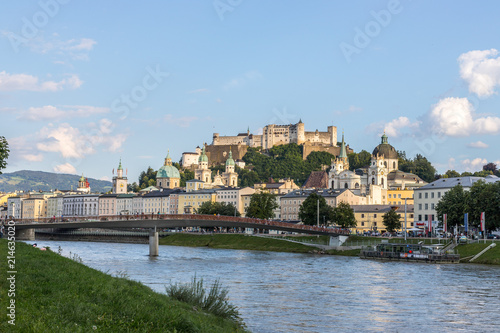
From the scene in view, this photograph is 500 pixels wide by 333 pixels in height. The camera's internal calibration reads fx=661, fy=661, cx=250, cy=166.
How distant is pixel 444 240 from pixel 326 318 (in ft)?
158

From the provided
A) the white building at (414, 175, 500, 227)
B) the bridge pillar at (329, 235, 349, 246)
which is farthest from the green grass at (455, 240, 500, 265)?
the white building at (414, 175, 500, 227)

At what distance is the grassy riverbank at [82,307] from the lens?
13273 mm

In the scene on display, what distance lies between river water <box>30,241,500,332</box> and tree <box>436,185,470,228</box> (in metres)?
18.5

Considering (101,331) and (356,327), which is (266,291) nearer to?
(356,327)

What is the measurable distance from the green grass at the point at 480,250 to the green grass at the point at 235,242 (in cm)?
2091

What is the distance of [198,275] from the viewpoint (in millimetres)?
45594

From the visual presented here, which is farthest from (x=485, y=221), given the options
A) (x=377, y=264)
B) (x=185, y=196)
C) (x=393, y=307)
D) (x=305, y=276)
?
(x=185, y=196)

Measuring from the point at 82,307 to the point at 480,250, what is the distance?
178ft

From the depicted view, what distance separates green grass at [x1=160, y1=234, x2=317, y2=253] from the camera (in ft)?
280

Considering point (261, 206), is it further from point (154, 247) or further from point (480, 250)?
point (480, 250)

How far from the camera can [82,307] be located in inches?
599

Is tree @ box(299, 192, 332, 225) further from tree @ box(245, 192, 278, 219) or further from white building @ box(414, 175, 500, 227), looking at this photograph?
white building @ box(414, 175, 500, 227)

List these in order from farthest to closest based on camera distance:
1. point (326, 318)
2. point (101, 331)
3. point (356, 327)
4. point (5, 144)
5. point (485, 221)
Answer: point (485, 221) → point (5, 144) → point (326, 318) → point (356, 327) → point (101, 331)

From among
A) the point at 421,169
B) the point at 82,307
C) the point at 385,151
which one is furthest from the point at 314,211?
the point at 421,169
